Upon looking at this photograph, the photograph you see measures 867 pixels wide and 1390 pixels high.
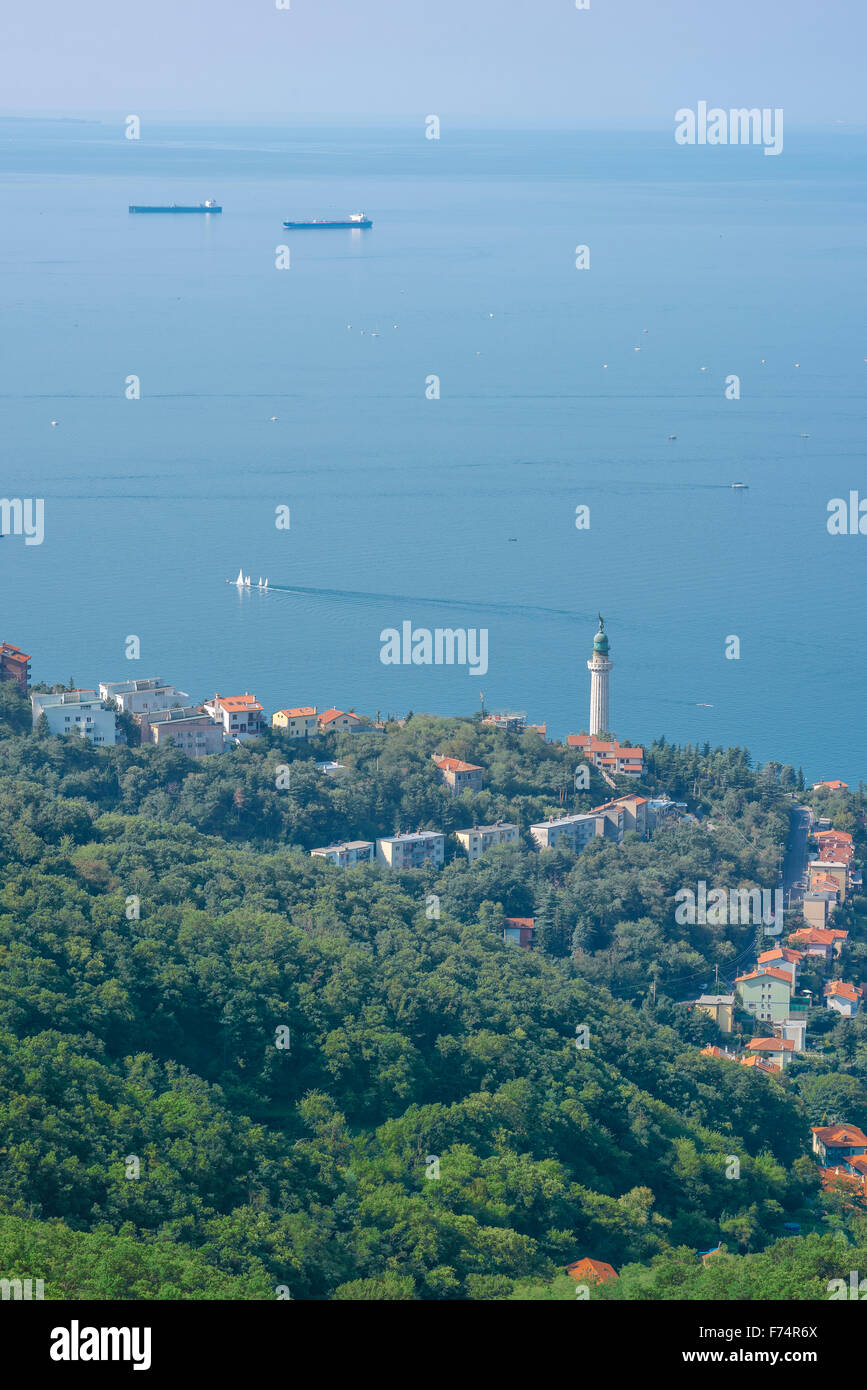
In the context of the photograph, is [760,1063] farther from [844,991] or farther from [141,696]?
[141,696]

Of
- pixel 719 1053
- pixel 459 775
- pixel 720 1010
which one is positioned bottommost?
pixel 719 1053

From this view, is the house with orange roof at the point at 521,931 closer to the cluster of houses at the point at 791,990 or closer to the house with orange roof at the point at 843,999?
the cluster of houses at the point at 791,990

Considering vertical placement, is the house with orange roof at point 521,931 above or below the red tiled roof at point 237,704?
below

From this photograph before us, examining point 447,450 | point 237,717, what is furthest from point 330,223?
point 237,717

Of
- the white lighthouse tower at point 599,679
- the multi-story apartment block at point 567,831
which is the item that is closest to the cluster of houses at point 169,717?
the multi-story apartment block at point 567,831
